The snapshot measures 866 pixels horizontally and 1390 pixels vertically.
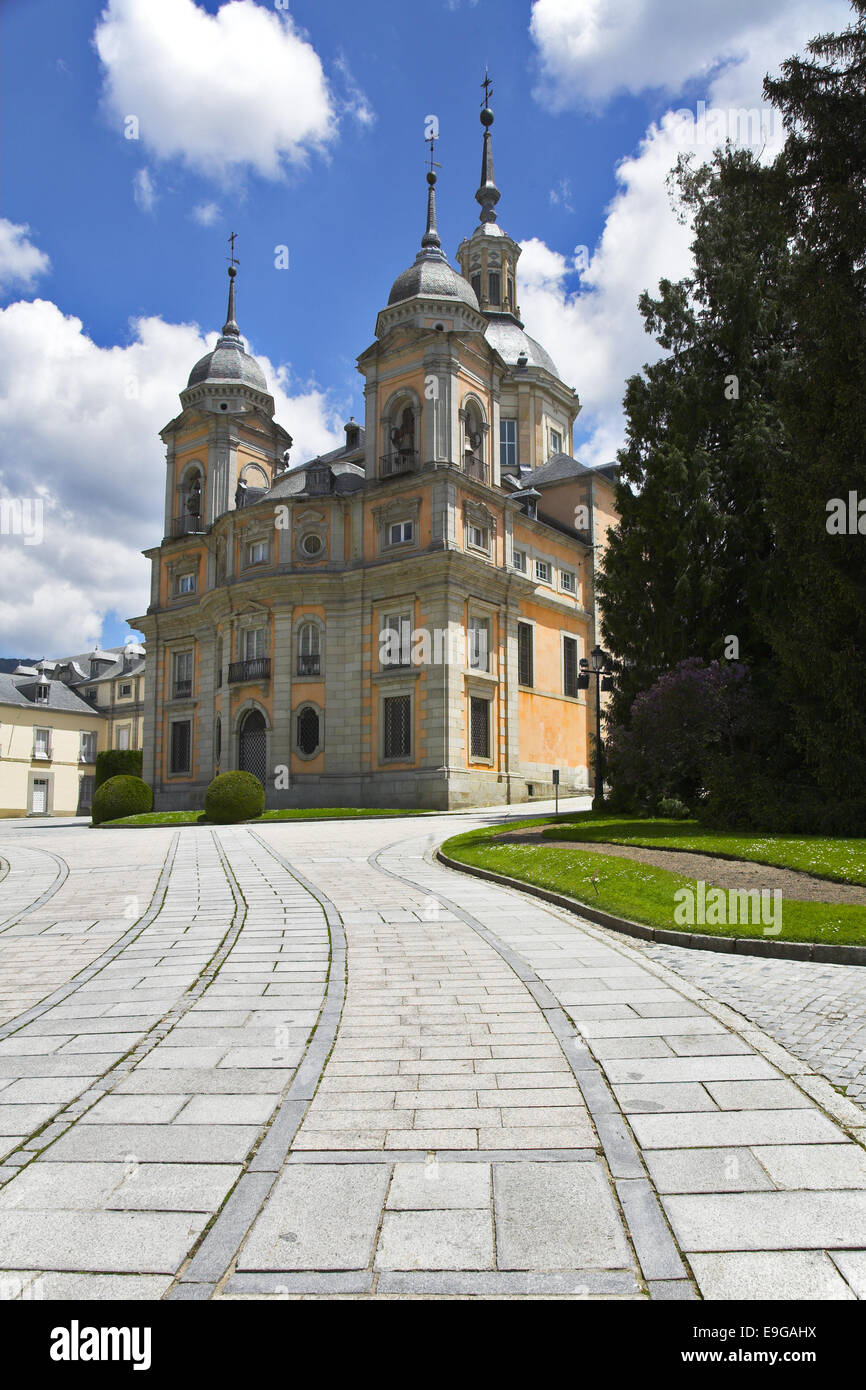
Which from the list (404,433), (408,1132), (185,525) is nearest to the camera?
(408,1132)

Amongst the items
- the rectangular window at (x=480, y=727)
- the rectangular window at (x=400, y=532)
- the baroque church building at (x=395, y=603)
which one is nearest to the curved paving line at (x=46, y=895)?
the baroque church building at (x=395, y=603)

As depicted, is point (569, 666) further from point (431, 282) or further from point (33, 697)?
point (33, 697)

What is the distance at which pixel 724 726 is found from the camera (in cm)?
2148

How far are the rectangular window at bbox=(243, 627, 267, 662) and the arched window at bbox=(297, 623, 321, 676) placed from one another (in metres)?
1.92

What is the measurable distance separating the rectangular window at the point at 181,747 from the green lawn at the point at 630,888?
31.5m

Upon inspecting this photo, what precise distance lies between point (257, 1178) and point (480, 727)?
34227 mm

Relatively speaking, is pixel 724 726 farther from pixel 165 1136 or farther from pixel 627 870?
pixel 165 1136

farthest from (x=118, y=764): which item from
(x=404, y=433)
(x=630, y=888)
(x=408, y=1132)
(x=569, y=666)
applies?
(x=408, y=1132)

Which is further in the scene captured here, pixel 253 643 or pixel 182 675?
pixel 182 675

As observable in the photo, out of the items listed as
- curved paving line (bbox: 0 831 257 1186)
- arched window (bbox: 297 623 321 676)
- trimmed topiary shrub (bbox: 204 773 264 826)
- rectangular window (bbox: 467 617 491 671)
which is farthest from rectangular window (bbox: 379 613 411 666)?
curved paving line (bbox: 0 831 257 1186)

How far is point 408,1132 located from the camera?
4.14m

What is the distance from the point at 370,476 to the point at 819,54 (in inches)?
914

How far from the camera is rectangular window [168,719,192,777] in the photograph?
47062mm

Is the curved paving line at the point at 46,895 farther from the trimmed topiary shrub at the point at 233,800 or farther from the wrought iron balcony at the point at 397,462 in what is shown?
the wrought iron balcony at the point at 397,462
